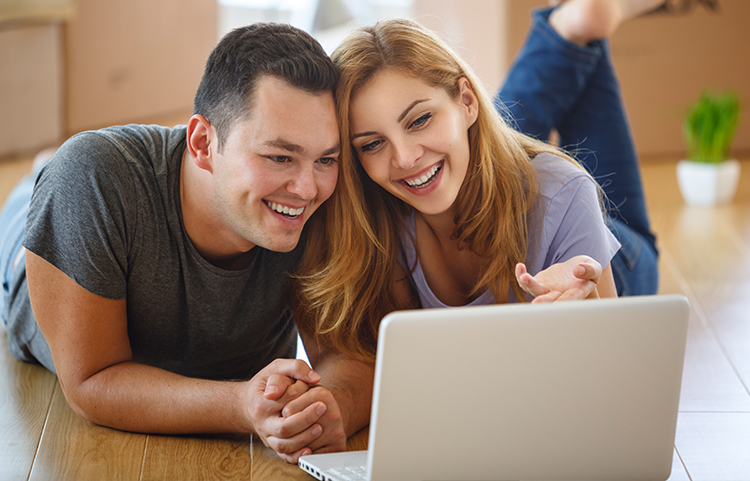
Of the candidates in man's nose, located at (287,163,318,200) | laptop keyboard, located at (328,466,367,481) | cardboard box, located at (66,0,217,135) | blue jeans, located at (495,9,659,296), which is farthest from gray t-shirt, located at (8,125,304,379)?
cardboard box, located at (66,0,217,135)

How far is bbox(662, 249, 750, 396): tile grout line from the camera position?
5.90 ft

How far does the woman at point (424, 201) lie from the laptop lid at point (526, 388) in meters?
0.41

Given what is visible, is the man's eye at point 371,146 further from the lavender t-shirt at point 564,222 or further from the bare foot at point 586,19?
the bare foot at point 586,19

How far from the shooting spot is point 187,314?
1488 mm

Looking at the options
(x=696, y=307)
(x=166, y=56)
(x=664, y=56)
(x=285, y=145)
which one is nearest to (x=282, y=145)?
(x=285, y=145)

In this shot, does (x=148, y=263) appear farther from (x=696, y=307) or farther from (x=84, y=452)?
(x=696, y=307)

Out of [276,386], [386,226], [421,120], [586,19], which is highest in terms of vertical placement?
[586,19]

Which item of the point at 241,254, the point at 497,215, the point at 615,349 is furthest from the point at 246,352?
the point at 615,349

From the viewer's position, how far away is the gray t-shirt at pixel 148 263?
1.32m

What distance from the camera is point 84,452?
1.30 meters

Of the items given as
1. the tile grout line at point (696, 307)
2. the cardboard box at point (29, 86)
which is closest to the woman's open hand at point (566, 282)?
the tile grout line at point (696, 307)

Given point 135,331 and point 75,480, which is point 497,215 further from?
point 75,480

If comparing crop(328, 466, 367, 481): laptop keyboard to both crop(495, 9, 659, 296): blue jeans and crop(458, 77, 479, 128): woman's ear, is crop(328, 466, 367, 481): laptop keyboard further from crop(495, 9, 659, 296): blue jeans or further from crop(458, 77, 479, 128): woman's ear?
crop(495, 9, 659, 296): blue jeans

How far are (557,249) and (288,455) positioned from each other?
2.08 ft
